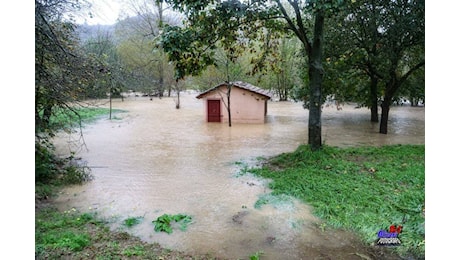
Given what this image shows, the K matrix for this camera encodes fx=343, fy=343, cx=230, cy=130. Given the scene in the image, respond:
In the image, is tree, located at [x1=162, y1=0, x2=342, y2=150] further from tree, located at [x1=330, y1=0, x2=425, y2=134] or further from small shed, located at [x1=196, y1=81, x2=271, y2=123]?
small shed, located at [x1=196, y1=81, x2=271, y2=123]

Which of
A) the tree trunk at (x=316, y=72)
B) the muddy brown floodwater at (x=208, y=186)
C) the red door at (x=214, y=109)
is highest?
the tree trunk at (x=316, y=72)

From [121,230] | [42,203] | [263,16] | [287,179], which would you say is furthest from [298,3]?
[42,203]

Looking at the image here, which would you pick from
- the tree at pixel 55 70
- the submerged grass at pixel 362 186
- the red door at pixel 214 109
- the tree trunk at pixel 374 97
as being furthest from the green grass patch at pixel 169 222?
the red door at pixel 214 109

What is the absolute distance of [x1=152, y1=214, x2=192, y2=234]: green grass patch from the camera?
623 centimetres

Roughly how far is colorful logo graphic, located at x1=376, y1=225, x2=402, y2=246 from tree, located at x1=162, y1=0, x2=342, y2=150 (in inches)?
169

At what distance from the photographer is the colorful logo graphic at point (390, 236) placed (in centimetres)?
550

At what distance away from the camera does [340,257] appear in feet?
16.8

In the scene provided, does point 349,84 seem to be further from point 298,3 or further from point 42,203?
point 42,203

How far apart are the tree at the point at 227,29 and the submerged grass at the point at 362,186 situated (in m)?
1.20

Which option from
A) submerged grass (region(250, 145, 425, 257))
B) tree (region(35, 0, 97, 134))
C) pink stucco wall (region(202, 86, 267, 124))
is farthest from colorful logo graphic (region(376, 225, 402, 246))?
pink stucco wall (region(202, 86, 267, 124))

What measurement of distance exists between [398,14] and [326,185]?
27.9ft

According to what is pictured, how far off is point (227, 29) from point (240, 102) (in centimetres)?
1207

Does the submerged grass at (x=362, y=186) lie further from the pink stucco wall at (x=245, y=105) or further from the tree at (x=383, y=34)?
the pink stucco wall at (x=245, y=105)

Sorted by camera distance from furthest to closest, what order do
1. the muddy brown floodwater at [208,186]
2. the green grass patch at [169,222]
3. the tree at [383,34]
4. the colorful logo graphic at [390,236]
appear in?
the tree at [383,34] → the green grass patch at [169,222] → the muddy brown floodwater at [208,186] → the colorful logo graphic at [390,236]
